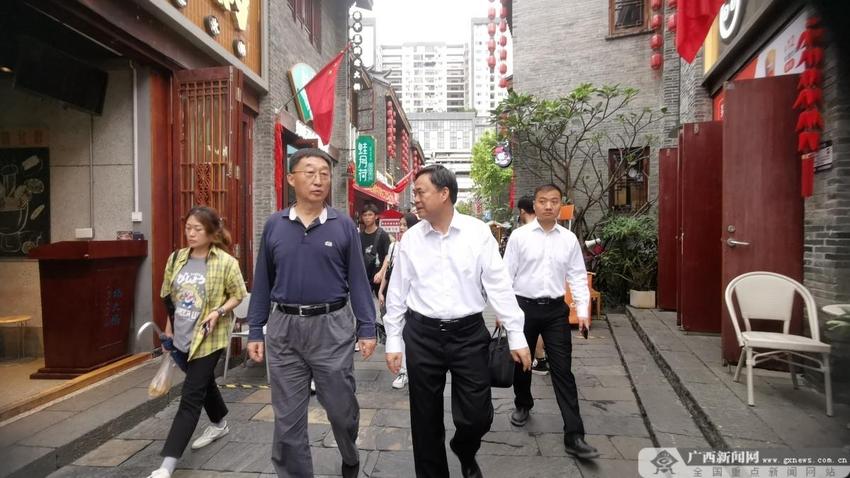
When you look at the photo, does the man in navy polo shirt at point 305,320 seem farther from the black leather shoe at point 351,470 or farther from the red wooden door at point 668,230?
the red wooden door at point 668,230

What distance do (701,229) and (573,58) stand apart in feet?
27.3

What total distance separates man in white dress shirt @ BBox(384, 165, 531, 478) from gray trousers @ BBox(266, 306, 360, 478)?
0.32 m

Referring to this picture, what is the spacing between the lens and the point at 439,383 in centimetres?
274

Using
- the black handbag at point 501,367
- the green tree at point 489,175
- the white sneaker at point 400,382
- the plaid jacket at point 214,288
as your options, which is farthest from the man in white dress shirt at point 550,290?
the green tree at point 489,175

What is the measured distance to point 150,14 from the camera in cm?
527

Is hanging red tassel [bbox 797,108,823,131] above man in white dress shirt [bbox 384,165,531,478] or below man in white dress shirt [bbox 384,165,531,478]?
above

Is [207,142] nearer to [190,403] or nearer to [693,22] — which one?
[190,403]

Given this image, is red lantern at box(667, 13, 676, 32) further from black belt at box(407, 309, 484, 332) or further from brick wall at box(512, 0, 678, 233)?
black belt at box(407, 309, 484, 332)

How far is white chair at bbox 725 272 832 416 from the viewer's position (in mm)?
3730

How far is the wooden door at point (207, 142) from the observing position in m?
5.64

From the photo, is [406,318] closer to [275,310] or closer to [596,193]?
[275,310]

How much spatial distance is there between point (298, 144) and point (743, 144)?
8058 millimetres

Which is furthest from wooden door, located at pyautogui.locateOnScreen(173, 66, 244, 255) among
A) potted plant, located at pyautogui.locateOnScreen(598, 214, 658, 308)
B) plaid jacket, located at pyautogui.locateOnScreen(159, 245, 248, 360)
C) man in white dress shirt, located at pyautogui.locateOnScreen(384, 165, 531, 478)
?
potted plant, located at pyautogui.locateOnScreen(598, 214, 658, 308)

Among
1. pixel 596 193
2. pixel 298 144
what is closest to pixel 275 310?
pixel 298 144
